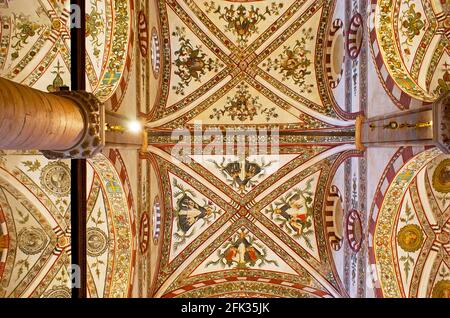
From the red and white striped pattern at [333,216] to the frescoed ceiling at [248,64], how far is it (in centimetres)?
153

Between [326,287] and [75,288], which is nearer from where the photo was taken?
[75,288]

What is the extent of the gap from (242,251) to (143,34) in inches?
202

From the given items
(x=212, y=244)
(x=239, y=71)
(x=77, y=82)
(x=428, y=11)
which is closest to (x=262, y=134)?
(x=239, y=71)

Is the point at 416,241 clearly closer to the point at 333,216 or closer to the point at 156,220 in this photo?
the point at 333,216

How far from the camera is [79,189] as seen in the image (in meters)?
5.81

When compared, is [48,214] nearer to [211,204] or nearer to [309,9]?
[211,204]

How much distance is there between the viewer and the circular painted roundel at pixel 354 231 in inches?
341

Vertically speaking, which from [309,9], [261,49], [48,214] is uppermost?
[309,9]

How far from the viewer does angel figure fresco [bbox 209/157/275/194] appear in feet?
33.0

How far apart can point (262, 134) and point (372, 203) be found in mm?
3013

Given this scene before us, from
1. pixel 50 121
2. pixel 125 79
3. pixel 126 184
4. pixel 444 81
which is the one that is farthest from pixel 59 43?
pixel 444 81

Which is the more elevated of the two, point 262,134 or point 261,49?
point 261,49
